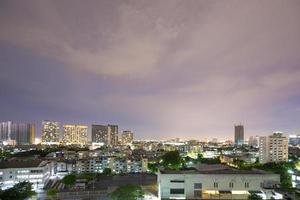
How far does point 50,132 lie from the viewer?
80438mm

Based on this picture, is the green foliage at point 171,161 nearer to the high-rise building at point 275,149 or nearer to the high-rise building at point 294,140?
the high-rise building at point 275,149

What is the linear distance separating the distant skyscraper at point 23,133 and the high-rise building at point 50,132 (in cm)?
320

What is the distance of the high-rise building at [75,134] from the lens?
81.9 metres

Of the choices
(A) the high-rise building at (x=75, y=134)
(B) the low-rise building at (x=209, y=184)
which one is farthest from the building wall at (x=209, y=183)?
(A) the high-rise building at (x=75, y=134)

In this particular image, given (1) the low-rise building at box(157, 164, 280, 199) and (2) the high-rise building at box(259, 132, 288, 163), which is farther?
(2) the high-rise building at box(259, 132, 288, 163)

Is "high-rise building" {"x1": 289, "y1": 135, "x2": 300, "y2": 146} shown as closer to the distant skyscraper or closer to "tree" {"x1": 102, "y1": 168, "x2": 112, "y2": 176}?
"tree" {"x1": 102, "y1": 168, "x2": 112, "y2": 176}

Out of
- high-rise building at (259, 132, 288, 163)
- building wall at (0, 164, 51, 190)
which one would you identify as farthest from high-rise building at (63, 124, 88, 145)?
building wall at (0, 164, 51, 190)

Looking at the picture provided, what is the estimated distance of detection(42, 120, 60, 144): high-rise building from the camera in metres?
79.2

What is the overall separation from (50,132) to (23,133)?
6567 mm

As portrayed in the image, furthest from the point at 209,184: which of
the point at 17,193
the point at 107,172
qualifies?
the point at 107,172

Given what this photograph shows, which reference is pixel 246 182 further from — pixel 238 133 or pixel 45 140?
pixel 238 133

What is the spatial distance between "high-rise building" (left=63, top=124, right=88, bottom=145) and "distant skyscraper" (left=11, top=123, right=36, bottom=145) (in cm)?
793

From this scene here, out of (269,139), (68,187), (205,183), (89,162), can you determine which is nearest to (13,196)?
(68,187)

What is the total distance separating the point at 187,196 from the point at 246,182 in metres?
2.50
